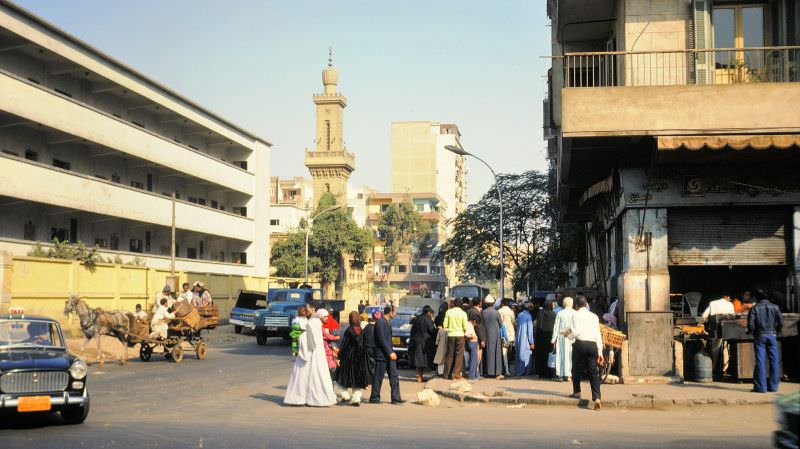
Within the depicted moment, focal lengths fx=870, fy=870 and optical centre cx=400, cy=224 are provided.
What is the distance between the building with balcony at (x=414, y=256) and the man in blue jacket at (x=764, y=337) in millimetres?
102402

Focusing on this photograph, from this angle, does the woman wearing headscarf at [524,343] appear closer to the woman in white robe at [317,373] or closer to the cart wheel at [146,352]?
the woman in white robe at [317,373]

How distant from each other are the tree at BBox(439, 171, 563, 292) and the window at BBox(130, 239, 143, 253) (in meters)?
18.8

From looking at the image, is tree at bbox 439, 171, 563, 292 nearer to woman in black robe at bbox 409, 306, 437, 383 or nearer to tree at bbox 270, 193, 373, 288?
woman in black robe at bbox 409, 306, 437, 383

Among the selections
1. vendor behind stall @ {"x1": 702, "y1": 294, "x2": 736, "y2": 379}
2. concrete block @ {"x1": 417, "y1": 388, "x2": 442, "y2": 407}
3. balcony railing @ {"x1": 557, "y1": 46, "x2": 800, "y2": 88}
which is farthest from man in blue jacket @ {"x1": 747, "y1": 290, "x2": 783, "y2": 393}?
concrete block @ {"x1": 417, "y1": 388, "x2": 442, "y2": 407}

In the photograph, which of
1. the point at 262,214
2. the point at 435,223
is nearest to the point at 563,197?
the point at 262,214

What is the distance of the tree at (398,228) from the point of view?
389ft

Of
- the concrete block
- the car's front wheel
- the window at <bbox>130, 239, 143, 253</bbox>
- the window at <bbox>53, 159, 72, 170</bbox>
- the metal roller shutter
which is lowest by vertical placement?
the concrete block

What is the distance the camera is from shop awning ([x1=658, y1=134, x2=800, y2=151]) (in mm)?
17281

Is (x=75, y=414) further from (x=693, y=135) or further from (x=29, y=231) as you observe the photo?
(x=29, y=231)

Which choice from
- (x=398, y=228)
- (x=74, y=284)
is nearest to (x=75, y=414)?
(x=74, y=284)

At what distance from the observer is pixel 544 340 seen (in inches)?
833

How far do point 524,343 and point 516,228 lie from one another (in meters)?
33.3

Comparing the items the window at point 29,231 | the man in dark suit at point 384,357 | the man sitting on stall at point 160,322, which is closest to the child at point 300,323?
the man in dark suit at point 384,357

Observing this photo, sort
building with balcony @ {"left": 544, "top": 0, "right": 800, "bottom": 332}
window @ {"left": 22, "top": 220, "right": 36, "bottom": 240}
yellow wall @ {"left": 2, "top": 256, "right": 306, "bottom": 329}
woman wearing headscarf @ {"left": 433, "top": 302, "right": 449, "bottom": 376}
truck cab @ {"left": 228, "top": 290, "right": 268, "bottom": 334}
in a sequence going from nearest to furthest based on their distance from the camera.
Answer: building with balcony @ {"left": 544, "top": 0, "right": 800, "bottom": 332} → woman wearing headscarf @ {"left": 433, "top": 302, "right": 449, "bottom": 376} → yellow wall @ {"left": 2, "top": 256, "right": 306, "bottom": 329} → truck cab @ {"left": 228, "top": 290, "right": 268, "bottom": 334} → window @ {"left": 22, "top": 220, "right": 36, "bottom": 240}
